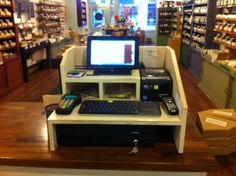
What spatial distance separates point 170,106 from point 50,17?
7188 mm

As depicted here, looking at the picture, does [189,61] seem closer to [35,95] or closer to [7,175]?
[35,95]

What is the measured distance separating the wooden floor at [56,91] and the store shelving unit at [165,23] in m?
3.40

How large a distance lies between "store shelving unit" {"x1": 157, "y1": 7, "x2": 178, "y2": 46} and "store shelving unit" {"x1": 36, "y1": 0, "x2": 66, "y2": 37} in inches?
151

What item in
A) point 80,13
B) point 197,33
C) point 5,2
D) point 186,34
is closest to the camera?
point 5,2

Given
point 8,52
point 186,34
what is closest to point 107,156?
point 8,52

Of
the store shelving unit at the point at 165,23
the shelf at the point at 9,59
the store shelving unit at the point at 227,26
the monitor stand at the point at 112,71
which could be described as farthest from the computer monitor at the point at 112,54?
the store shelving unit at the point at 165,23

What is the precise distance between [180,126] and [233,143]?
5.46 feet

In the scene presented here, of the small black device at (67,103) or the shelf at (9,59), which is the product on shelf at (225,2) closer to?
the small black device at (67,103)

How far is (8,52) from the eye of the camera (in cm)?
516

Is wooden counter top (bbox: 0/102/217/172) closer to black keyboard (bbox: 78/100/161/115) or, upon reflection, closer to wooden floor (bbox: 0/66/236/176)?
black keyboard (bbox: 78/100/161/115)

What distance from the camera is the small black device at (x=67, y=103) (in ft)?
4.36

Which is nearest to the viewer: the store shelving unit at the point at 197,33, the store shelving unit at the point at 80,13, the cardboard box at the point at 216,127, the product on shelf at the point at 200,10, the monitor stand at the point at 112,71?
the monitor stand at the point at 112,71

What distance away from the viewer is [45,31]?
7426 millimetres

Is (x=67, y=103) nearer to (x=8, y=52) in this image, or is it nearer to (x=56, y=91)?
(x=56, y=91)
